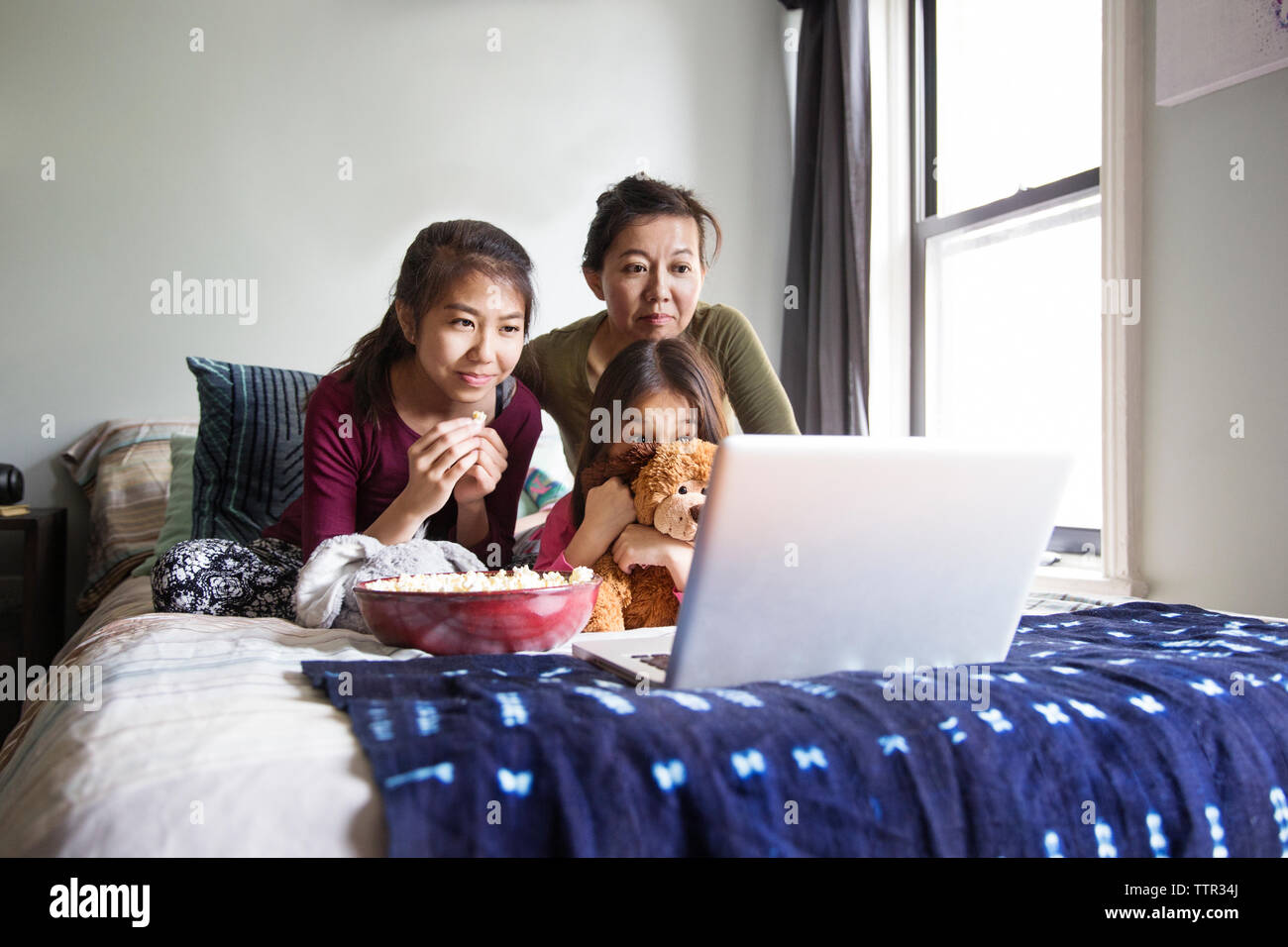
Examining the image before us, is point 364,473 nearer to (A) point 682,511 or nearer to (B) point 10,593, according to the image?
(A) point 682,511

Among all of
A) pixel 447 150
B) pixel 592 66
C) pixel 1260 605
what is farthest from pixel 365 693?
pixel 592 66

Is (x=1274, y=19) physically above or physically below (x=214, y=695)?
above

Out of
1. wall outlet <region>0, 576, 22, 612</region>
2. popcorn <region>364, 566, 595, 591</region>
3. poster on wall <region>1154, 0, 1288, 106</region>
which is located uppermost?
poster on wall <region>1154, 0, 1288, 106</region>

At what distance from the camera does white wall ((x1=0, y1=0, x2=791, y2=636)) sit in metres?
2.49

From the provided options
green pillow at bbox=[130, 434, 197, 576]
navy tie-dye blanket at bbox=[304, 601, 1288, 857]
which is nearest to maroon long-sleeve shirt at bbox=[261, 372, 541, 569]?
green pillow at bbox=[130, 434, 197, 576]

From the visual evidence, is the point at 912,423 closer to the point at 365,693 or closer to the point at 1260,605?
the point at 1260,605

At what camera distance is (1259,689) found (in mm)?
848

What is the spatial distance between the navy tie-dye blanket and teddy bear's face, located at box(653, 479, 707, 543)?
13.1 inches

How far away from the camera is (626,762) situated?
617mm

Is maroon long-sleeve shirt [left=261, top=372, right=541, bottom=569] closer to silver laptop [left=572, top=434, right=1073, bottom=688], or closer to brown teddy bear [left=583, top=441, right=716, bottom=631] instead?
brown teddy bear [left=583, top=441, right=716, bottom=631]

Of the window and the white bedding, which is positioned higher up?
the window

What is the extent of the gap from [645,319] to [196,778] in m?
1.30

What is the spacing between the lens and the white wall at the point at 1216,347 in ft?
6.01
